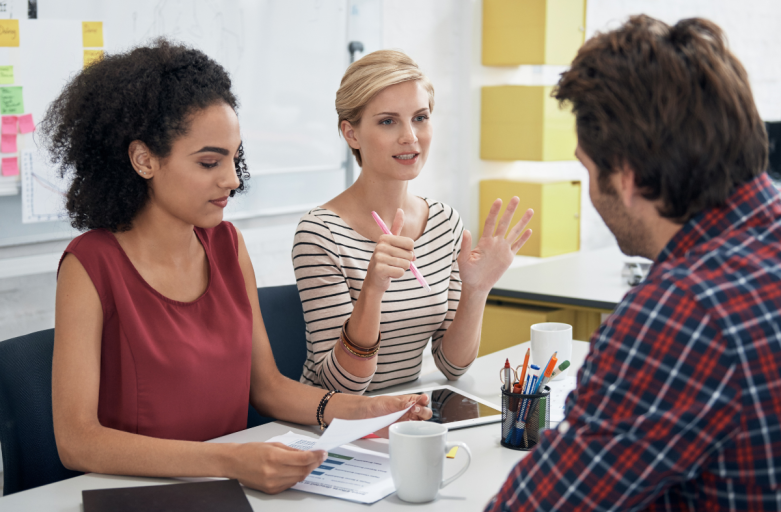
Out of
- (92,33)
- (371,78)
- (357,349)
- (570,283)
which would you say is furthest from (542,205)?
(357,349)

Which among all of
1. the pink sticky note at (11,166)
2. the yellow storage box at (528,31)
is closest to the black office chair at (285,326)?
the pink sticky note at (11,166)

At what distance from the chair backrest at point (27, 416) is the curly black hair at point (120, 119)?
0.77 feet

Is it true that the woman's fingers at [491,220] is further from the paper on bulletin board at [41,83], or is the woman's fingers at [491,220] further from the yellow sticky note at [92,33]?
the yellow sticky note at [92,33]

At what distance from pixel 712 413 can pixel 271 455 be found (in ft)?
1.99

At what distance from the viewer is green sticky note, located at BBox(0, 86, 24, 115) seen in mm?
2236

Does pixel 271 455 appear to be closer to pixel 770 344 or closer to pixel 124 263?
pixel 124 263

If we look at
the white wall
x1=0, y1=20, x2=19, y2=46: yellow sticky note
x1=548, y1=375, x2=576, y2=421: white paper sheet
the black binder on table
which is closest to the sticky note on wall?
x1=0, y1=20, x2=19, y2=46: yellow sticky note

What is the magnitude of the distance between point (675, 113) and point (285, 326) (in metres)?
1.13

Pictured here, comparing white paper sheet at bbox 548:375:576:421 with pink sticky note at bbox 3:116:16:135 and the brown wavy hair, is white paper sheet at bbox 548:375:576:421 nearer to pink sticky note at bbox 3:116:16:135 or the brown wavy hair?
the brown wavy hair

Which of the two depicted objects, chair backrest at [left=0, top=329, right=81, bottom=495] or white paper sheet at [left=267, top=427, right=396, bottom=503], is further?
chair backrest at [left=0, top=329, right=81, bottom=495]

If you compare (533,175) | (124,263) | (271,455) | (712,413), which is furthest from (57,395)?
(533,175)

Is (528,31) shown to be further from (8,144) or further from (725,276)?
(725,276)

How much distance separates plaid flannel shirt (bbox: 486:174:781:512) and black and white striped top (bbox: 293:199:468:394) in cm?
80

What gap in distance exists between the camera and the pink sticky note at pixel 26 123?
7.50 ft
